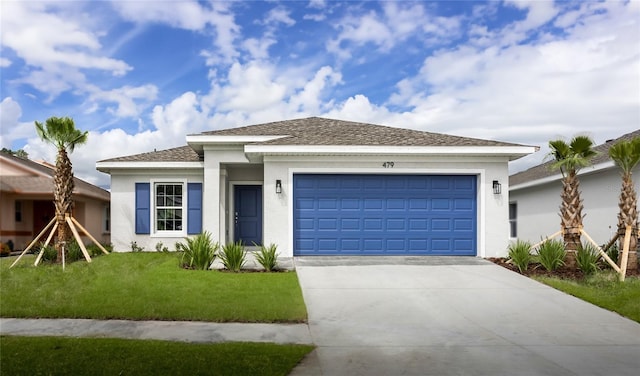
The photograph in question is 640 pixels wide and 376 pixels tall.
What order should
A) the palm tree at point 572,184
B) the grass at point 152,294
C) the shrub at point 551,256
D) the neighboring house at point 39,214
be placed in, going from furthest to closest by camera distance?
the neighboring house at point 39,214 → the palm tree at point 572,184 → the shrub at point 551,256 → the grass at point 152,294

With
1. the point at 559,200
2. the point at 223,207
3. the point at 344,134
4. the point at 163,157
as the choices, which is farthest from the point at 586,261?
the point at 163,157

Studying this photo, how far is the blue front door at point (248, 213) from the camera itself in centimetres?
1758

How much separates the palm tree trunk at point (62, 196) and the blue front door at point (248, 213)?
5153 mm

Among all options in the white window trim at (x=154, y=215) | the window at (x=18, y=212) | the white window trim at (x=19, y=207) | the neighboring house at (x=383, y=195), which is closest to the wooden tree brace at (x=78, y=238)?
the white window trim at (x=154, y=215)

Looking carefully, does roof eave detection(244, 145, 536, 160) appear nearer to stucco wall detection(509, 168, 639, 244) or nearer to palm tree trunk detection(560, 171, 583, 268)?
palm tree trunk detection(560, 171, 583, 268)

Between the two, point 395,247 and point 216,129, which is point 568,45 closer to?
point 395,247

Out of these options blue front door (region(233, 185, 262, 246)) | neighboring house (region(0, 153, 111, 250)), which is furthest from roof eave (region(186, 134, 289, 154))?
neighboring house (region(0, 153, 111, 250))

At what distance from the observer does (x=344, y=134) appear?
16094 millimetres

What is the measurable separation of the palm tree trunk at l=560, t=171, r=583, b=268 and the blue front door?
9522 millimetres

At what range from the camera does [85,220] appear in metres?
22.0

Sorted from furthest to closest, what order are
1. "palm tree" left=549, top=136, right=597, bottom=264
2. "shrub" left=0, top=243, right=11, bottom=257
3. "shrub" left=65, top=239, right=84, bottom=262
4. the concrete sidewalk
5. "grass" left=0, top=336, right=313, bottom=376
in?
"shrub" left=0, top=243, right=11, bottom=257
"shrub" left=65, top=239, right=84, bottom=262
"palm tree" left=549, top=136, right=597, bottom=264
the concrete sidewalk
"grass" left=0, top=336, right=313, bottom=376

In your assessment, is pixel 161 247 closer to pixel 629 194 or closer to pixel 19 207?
pixel 19 207

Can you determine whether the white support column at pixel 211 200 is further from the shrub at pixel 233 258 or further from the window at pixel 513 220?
the window at pixel 513 220

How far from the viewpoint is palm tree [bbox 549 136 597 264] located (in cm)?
1257
